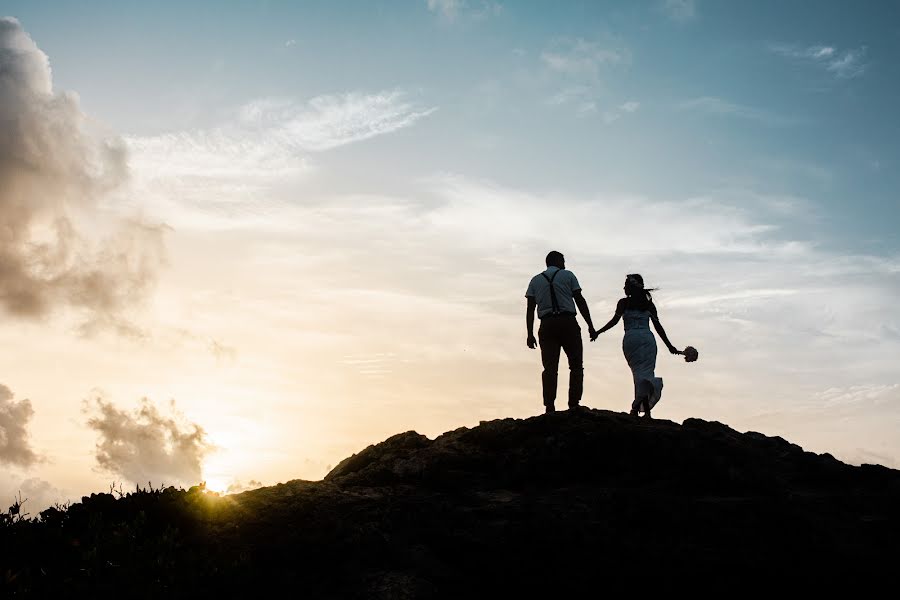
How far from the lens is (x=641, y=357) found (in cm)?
1358

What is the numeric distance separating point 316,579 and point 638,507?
4.13 meters

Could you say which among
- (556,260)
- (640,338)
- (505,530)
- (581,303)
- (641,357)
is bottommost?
(505,530)

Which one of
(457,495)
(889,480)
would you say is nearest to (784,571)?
(889,480)

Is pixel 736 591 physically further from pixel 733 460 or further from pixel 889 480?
pixel 889 480

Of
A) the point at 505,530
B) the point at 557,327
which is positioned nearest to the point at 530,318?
the point at 557,327

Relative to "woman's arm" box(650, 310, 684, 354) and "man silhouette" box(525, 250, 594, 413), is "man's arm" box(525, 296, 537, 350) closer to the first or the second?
"man silhouette" box(525, 250, 594, 413)

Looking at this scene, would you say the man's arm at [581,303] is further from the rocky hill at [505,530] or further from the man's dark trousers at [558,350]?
the rocky hill at [505,530]

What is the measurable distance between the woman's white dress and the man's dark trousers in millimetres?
1191

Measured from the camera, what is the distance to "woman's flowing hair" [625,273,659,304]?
45.1ft

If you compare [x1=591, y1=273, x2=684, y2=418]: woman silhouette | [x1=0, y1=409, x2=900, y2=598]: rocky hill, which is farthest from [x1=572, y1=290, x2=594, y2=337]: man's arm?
[x1=0, y1=409, x2=900, y2=598]: rocky hill

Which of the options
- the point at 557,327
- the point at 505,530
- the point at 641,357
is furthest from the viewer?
the point at 641,357

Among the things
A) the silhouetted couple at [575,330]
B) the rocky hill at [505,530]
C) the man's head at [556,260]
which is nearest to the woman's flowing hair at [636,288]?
the silhouetted couple at [575,330]

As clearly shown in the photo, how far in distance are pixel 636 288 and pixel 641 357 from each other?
1323 millimetres

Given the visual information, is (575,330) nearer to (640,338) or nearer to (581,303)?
(581,303)
